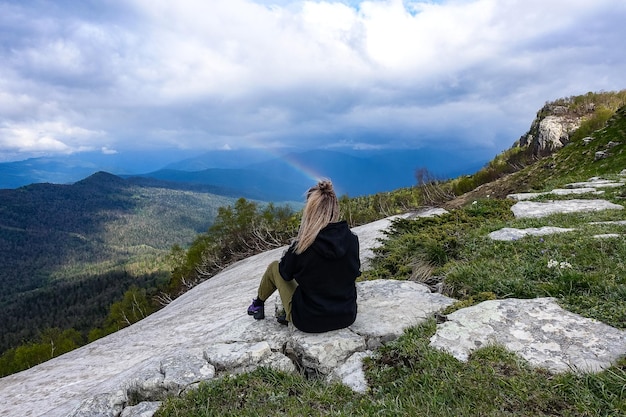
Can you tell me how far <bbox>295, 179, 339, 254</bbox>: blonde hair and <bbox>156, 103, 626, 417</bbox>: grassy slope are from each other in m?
1.86

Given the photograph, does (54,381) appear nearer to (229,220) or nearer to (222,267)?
(222,267)

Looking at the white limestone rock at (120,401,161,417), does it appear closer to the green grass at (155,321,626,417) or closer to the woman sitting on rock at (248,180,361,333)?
the green grass at (155,321,626,417)

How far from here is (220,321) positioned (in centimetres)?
824

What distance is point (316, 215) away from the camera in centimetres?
553

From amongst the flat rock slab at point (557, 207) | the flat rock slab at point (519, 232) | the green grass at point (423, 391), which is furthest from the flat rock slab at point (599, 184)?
the green grass at point (423, 391)

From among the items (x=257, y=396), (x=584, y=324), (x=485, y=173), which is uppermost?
(x=485, y=173)

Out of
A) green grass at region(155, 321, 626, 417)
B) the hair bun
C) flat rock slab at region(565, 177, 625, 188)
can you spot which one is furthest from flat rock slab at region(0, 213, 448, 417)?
flat rock slab at region(565, 177, 625, 188)

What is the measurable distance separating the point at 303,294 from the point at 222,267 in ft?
55.3

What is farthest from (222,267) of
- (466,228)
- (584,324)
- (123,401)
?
(584,324)

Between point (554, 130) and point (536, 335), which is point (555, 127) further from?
point (536, 335)

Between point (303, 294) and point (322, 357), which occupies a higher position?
point (303, 294)

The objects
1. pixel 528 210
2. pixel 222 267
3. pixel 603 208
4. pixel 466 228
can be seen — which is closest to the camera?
pixel 466 228

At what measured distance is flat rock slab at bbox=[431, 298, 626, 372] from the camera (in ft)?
13.5

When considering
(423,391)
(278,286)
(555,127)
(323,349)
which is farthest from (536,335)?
(555,127)
